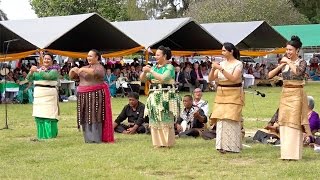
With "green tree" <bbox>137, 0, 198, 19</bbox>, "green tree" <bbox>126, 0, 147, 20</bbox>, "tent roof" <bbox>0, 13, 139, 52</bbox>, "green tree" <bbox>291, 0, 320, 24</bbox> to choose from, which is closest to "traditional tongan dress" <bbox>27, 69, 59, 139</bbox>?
"tent roof" <bbox>0, 13, 139, 52</bbox>

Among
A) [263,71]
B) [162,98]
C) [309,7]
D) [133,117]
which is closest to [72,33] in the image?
[263,71]

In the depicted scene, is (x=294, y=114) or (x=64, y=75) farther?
(x=64, y=75)

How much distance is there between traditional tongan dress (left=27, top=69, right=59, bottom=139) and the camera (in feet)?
33.5

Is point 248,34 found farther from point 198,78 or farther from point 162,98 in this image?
point 162,98

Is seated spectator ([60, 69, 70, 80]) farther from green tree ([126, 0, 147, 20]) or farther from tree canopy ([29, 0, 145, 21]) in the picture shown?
green tree ([126, 0, 147, 20])

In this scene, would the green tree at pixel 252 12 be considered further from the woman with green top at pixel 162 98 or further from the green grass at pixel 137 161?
the woman with green top at pixel 162 98

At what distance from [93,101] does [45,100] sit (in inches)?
42.0

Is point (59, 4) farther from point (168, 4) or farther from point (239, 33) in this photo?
point (239, 33)

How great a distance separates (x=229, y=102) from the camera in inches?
329

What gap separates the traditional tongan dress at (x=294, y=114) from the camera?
7.85 meters

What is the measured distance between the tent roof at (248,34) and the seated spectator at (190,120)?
15.2 meters

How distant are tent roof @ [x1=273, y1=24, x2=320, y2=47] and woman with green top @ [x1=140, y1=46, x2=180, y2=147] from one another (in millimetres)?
22296

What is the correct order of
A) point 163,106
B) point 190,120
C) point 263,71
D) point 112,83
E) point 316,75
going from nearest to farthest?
point 163,106, point 190,120, point 112,83, point 263,71, point 316,75

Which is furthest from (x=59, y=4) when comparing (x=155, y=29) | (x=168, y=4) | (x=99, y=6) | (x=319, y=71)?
(x=155, y=29)
